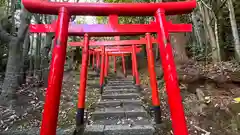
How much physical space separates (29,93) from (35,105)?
98 cm

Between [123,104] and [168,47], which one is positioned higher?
[168,47]

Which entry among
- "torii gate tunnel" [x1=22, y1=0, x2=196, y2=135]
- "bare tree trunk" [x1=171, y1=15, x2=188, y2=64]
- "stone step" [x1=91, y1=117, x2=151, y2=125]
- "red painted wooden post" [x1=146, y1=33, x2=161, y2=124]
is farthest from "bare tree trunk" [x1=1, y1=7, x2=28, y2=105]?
"bare tree trunk" [x1=171, y1=15, x2=188, y2=64]

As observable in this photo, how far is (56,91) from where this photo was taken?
74.8 inches

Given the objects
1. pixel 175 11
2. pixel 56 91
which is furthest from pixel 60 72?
pixel 175 11

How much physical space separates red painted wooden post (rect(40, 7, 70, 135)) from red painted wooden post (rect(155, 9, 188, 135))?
1042 mm

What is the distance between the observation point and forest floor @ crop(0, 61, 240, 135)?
385 cm

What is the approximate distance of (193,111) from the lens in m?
4.54

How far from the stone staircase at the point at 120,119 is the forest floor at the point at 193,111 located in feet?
1.30

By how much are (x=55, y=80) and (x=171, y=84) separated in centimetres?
114

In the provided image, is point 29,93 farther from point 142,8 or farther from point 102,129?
point 142,8

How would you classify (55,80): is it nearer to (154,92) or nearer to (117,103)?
(154,92)

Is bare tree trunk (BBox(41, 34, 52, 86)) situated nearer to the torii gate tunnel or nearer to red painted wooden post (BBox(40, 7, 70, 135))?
the torii gate tunnel

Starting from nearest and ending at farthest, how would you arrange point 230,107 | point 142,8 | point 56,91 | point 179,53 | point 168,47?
point 56,91 → point 168,47 → point 142,8 → point 230,107 → point 179,53

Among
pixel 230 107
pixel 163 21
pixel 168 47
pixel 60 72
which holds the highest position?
pixel 163 21
